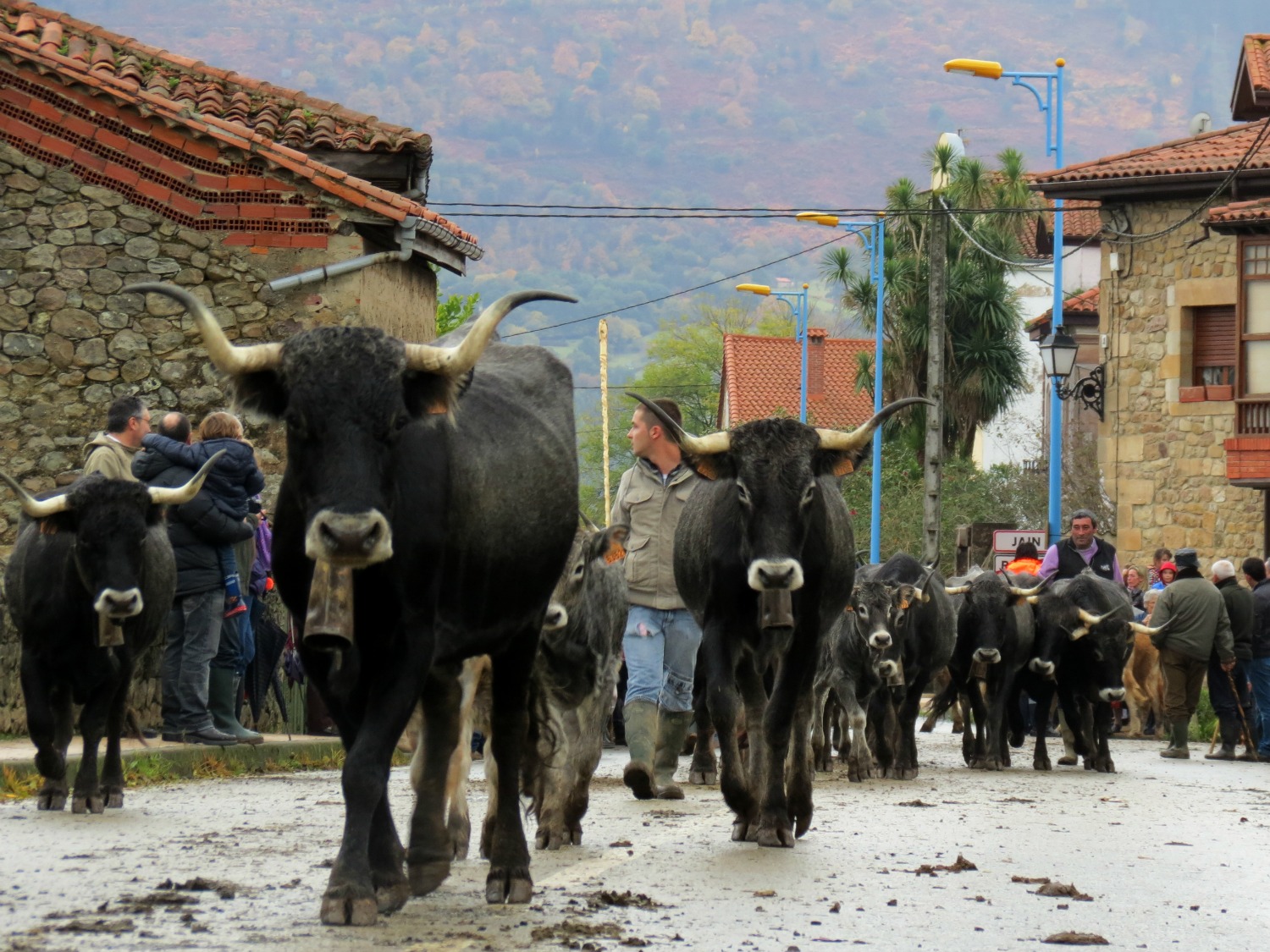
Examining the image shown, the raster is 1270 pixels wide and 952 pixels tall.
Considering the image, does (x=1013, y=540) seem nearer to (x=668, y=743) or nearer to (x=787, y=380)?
(x=668, y=743)

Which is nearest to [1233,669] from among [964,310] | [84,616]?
[84,616]

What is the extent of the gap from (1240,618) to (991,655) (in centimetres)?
481

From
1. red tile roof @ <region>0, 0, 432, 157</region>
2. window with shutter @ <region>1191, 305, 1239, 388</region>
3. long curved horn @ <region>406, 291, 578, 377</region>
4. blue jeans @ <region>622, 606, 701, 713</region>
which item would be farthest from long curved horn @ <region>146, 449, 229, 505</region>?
window with shutter @ <region>1191, 305, 1239, 388</region>

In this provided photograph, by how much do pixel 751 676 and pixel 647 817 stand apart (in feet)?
4.31

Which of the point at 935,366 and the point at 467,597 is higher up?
the point at 935,366

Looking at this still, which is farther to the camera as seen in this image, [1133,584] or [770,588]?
[1133,584]

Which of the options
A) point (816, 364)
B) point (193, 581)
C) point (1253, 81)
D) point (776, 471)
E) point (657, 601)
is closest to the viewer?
point (776, 471)

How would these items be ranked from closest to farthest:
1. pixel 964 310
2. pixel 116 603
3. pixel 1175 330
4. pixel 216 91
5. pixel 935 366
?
pixel 116 603, pixel 216 91, pixel 935 366, pixel 1175 330, pixel 964 310

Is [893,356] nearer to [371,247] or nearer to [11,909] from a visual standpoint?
[371,247]

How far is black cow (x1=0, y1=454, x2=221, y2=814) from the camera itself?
10844mm

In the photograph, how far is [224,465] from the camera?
13844 millimetres

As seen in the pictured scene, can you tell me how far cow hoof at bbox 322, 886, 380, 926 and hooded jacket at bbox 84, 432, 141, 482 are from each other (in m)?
7.04

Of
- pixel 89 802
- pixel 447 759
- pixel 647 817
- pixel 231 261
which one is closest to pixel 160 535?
pixel 89 802

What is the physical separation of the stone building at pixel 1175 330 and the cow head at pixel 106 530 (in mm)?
26451
